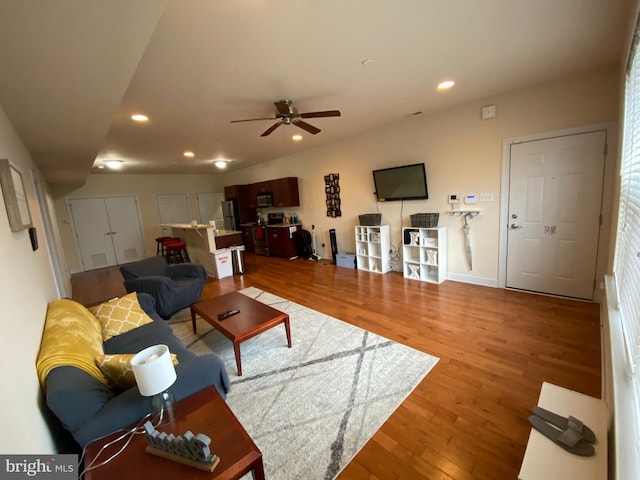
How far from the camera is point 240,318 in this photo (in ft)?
8.64

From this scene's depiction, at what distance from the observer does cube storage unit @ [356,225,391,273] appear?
4.86 meters

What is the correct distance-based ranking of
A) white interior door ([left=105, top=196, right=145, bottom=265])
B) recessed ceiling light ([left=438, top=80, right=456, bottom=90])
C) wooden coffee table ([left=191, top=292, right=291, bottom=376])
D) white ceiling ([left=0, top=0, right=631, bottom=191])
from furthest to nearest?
white interior door ([left=105, top=196, right=145, bottom=265]), recessed ceiling light ([left=438, top=80, right=456, bottom=90]), wooden coffee table ([left=191, top=292, right=291, bottom=376]), white ceiling ([left=0, top=0, right=631, bottom=191])

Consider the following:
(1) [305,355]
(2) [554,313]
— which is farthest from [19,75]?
(2) [554,313]

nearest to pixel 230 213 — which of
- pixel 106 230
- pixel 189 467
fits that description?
pixel 106 230

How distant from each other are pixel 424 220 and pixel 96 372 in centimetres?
416

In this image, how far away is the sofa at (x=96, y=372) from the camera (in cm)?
122

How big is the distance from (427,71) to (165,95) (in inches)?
101

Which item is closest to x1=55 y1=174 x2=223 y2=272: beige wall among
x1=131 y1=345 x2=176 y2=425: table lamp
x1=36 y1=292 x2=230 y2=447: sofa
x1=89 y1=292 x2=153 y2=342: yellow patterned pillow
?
x1=89 y1=292 x2=153 y2=342: yellow patterned pillow

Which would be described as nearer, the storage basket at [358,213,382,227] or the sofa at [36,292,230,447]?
the sofa at [36,292,230,447]

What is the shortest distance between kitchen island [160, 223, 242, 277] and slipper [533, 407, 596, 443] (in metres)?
5.12

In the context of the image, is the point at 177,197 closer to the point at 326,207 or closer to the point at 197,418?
the point at 326,207

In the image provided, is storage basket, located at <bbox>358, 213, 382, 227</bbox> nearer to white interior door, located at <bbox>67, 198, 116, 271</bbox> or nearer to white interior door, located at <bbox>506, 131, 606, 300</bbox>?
white interior door, located at <bbox>506, 131, 606, 300</bbox>

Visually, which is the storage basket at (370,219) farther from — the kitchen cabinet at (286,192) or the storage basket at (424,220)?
the kitchen cabinet at (286,192)

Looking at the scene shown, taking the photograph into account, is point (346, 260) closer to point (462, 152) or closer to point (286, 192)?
point (286, 192)
